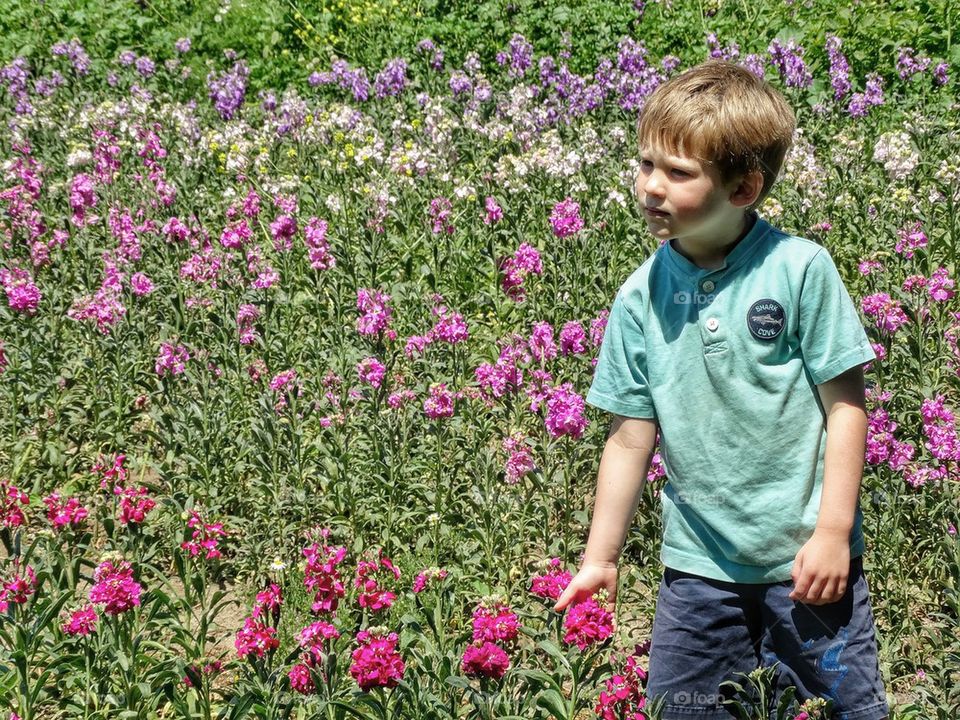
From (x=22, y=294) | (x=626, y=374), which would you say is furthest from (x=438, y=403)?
(x=22, y=294)

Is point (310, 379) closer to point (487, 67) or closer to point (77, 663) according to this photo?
point (77, 663)

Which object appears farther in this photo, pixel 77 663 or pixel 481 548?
pixel 481 548

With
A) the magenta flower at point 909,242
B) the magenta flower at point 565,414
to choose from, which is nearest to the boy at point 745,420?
the magenta flower at point 565,414

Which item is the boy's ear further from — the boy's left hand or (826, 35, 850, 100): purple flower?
(826, 35, 850, 100): purple flower

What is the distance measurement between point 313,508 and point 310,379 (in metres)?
1.03

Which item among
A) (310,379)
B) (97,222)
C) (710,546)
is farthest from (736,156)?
(97,222)

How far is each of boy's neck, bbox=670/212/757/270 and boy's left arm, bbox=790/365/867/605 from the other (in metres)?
0.37

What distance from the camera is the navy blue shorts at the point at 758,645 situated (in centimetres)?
255

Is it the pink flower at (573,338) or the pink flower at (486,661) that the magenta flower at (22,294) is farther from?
the pink flower at (486,661)

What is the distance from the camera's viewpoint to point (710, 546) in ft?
8.74

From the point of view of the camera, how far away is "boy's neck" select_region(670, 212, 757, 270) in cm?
→ 269

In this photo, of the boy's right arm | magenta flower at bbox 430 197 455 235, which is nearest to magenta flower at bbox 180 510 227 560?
the boy's right arm

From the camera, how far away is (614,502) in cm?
278

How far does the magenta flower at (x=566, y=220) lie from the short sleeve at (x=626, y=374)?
3.22 metres
